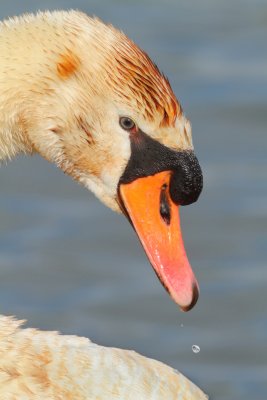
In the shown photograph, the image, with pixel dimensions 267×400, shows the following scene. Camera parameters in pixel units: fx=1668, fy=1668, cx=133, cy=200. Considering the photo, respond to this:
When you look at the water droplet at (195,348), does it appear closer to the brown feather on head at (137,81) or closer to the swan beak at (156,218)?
the swan beak at (156,218)

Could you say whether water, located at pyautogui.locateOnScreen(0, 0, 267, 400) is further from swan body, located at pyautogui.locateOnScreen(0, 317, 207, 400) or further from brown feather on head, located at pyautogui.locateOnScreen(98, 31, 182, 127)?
brown feather on head, located at pyautogui.locateOnScreen(98, 31, 182, 127)

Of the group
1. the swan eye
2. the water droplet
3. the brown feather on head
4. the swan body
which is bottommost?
the swan body

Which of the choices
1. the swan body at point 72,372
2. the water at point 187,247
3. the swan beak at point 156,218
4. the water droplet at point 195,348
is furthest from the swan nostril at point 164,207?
the water droplet at point 195,348

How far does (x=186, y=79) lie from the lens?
417 inches

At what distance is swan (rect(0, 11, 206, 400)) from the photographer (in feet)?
20.9

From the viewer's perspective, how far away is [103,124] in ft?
21.3

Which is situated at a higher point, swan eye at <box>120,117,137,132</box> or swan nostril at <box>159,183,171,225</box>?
swan eye at <box>120,117,137,132</box>

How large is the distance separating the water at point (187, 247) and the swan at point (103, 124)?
170cm

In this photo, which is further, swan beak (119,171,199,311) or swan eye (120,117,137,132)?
swan beak (119,171,199,311)

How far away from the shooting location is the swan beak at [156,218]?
6559 millimetres

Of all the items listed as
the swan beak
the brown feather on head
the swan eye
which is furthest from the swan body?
the brown feather on head

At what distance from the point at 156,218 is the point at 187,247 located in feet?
8.52

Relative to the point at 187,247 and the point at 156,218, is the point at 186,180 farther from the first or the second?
the point at 187,247

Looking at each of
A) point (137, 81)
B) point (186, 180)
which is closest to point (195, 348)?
point (186, 180)
